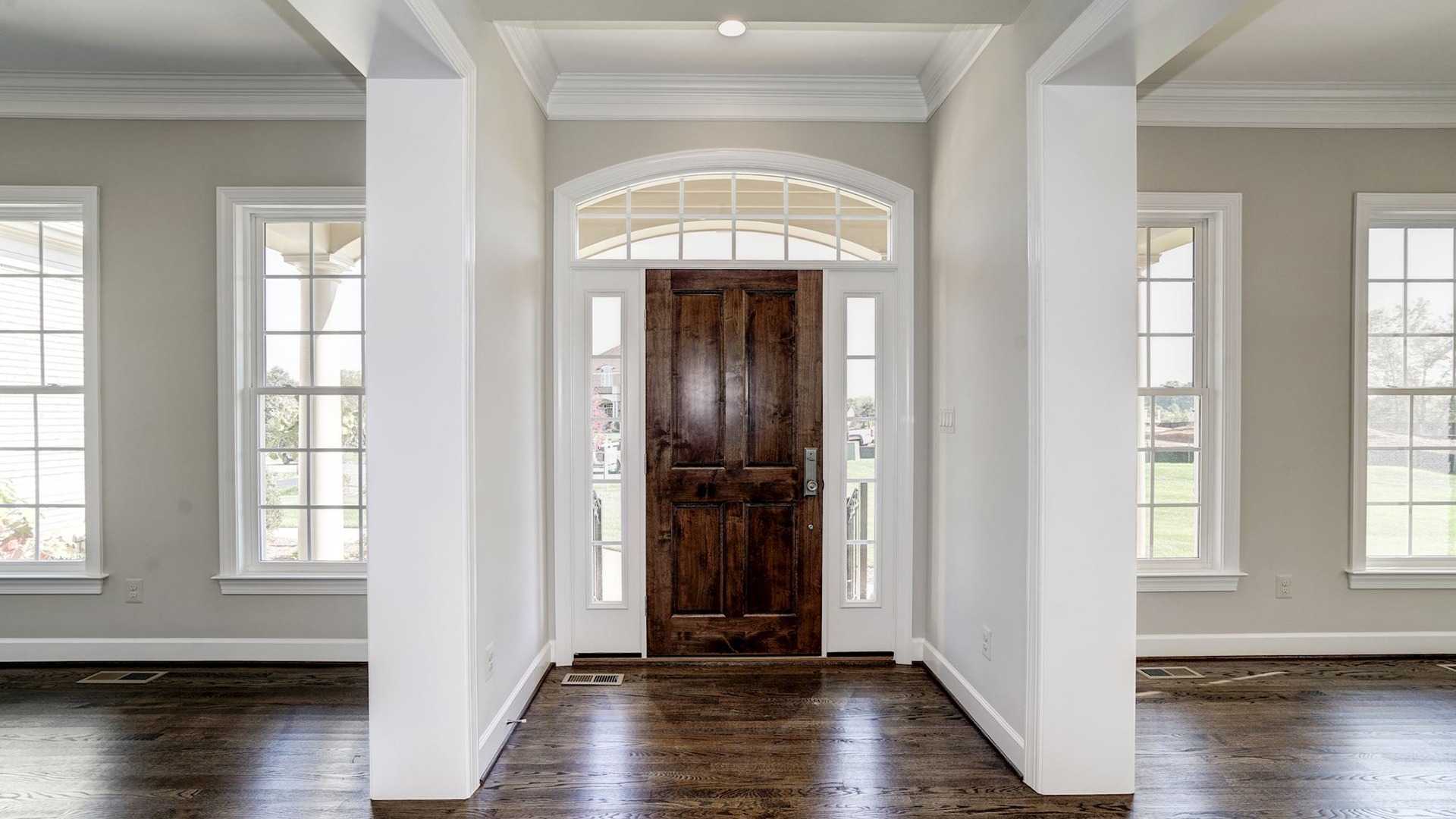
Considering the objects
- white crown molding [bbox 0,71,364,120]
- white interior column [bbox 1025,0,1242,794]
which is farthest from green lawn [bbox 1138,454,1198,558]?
→ white crown molding [bbox 0,71,364,120]

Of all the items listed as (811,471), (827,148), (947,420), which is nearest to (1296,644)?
(947,420)

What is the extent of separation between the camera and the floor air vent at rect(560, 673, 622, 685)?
354 centimetres

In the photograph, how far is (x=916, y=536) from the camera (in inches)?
153

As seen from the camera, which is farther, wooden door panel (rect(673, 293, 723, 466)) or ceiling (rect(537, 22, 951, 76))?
wooden door panel (rect(673, 293, 723, 466))

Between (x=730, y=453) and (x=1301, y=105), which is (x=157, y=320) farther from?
(x=1301, y=105)

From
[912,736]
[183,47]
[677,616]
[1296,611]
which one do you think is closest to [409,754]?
[677,616]

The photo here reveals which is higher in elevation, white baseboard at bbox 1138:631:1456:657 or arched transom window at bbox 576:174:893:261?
arched transom window at bbox 576:174:893:261

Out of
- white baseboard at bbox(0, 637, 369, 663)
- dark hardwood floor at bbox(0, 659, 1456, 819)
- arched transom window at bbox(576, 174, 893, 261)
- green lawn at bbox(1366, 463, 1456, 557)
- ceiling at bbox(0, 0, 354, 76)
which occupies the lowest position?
dark hardwood floor at bbox(0, 659, 1456, 819)

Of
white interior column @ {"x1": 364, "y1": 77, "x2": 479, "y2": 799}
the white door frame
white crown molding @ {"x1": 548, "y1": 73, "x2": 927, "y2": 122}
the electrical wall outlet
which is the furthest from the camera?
the white door frame

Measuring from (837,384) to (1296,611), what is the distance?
8.92ft

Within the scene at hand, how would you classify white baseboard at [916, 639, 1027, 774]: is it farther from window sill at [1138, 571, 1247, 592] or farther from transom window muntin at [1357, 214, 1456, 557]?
transom window muntin at [1357, 214, 1456, 557]

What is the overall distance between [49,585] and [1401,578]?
23.3ft

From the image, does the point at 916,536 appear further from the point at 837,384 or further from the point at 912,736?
the point at 912,736

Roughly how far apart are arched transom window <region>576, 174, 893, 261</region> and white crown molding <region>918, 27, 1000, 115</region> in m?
0.59
